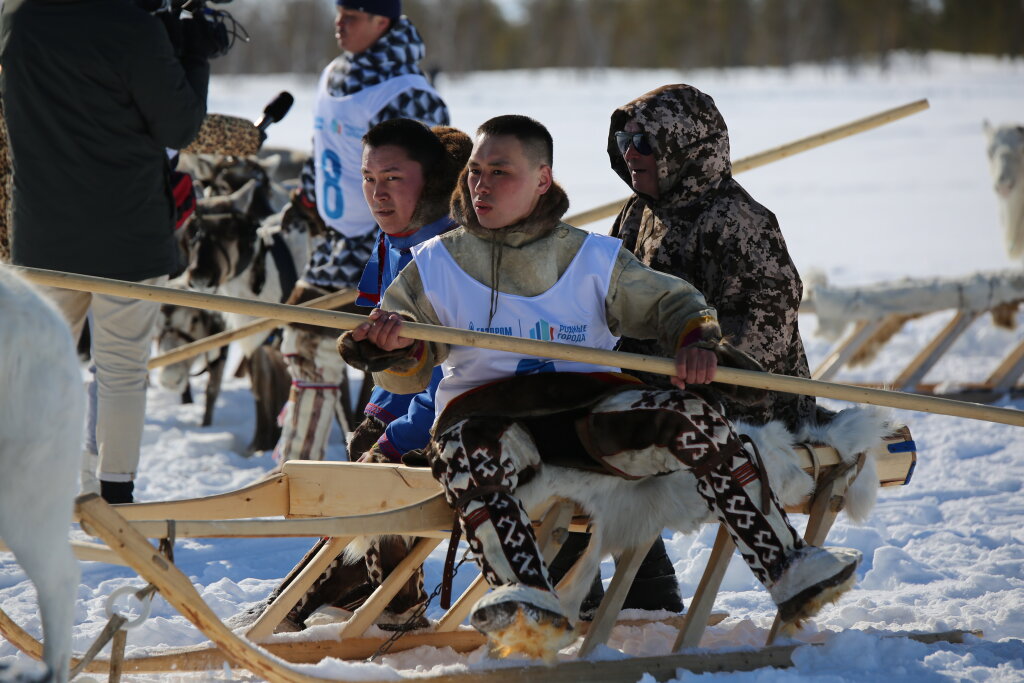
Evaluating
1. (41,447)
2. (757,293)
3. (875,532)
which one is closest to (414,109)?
(757,293)

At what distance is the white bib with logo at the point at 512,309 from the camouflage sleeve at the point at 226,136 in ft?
8.71

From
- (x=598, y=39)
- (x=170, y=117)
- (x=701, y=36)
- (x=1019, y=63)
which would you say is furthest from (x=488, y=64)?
(x=170, y=117)

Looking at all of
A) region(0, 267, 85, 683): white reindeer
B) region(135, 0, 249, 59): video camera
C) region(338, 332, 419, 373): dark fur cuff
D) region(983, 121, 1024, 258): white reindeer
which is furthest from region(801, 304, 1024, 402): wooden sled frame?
region(0, 267, 85, 683): white reindeer

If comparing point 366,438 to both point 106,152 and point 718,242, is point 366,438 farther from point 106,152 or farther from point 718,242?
point 106,152

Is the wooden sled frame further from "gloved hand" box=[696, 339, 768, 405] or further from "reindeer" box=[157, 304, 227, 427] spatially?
"gloved hand" box=[696, 339, 768, 405]

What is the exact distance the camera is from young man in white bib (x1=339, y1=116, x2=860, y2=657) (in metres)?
2.62

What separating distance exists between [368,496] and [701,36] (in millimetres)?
51784

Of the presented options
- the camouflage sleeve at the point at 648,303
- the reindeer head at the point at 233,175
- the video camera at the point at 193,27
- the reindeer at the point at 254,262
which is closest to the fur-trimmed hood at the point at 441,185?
the camouflage sleeve at the point at 648,303

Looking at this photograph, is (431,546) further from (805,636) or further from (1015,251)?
(1015,251)

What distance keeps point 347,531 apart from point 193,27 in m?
2.19

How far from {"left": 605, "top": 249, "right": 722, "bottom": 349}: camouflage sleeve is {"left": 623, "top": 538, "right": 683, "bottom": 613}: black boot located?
0.87m

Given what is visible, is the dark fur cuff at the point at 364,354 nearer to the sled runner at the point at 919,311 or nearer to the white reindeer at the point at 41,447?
the white reindeer at the point at 41,447

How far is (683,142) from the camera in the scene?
3342 mm

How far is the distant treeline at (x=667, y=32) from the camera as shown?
165ft
